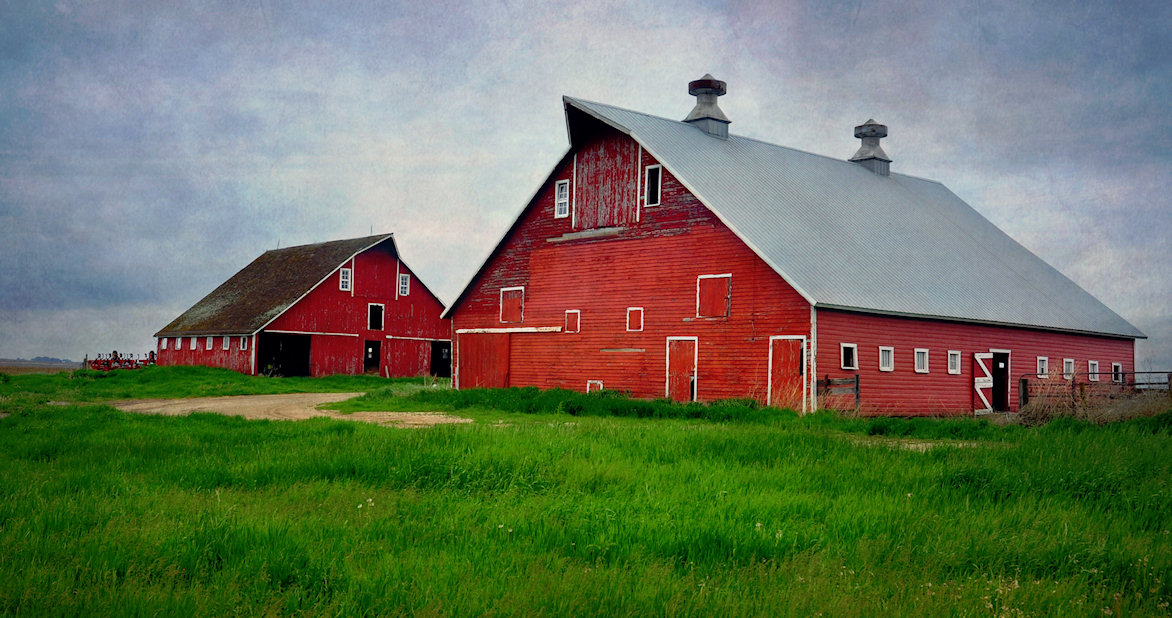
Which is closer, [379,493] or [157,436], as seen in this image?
[379,493]

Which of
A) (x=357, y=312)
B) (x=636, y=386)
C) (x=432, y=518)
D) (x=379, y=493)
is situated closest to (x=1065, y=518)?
(x=432, y=518)

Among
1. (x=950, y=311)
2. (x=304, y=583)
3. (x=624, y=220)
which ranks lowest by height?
(x=304, y=583)

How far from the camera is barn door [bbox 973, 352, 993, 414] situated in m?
31.0

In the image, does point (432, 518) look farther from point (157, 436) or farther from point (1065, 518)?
point (157, 436)

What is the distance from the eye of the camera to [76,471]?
11.5 m

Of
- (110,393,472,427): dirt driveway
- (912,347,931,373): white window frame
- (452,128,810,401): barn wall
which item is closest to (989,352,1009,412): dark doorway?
(912,347,931,373): white window frame

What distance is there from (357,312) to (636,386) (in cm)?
2454

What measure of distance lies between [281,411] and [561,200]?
12046 millimetres

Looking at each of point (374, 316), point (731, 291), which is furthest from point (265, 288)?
point (731, 291)

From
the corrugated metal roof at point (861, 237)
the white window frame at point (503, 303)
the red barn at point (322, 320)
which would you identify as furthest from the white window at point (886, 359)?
the red barn at point (322, 320)

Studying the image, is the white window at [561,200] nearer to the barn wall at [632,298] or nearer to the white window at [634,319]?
the barn wall at [632,298]

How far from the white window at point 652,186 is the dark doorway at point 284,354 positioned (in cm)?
2470

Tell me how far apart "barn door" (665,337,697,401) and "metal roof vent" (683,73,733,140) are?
1039 centimetres

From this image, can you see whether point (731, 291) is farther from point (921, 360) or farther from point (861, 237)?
point (861, 237)
